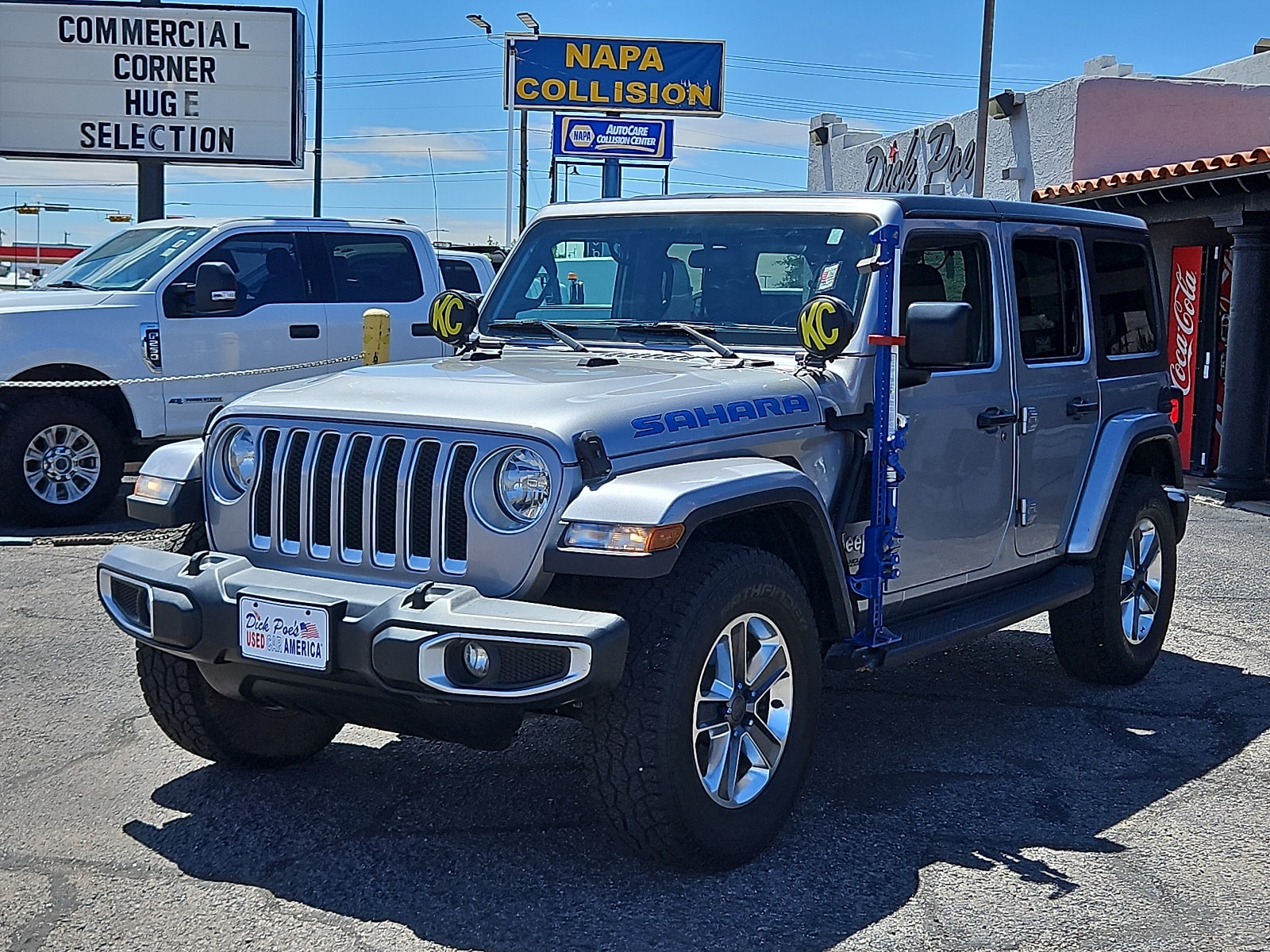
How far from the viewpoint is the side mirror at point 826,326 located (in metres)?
4.50

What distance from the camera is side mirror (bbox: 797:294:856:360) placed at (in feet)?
14.8

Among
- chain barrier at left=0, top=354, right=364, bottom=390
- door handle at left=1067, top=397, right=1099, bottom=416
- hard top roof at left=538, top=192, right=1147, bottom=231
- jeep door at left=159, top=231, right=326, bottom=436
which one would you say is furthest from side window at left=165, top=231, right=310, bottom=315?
door handle at left=1067, top=397, right=1099, bottom=416

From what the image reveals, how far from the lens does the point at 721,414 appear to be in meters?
4.20

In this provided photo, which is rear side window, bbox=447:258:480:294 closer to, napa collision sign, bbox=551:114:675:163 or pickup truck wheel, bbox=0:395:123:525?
pickup truck wheel, bbox=0:395:123:525

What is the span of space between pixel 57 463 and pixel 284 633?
21.4 feet

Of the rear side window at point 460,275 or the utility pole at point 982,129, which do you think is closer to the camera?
the rear side window at point 460,275

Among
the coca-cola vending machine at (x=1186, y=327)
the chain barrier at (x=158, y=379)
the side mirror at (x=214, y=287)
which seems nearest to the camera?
the side mirror at (x=214, y=287)

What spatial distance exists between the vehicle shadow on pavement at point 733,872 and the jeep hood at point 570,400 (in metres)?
0.97

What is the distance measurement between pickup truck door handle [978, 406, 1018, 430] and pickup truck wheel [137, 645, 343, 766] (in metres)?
2.48

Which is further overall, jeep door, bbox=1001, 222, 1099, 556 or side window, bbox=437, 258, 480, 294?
side window, bbox=437, 258, 480, 294

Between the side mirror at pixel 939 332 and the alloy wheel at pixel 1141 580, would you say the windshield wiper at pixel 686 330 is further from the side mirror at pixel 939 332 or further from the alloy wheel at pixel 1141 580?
the alloy wheel at pixel 1141 580

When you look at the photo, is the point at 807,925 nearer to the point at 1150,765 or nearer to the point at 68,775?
the point at 1150,765

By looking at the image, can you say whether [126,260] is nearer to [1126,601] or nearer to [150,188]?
[150,188]

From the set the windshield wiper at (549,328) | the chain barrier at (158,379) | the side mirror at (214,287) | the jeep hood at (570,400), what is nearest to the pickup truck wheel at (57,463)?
the chain barrier at (158,379)
